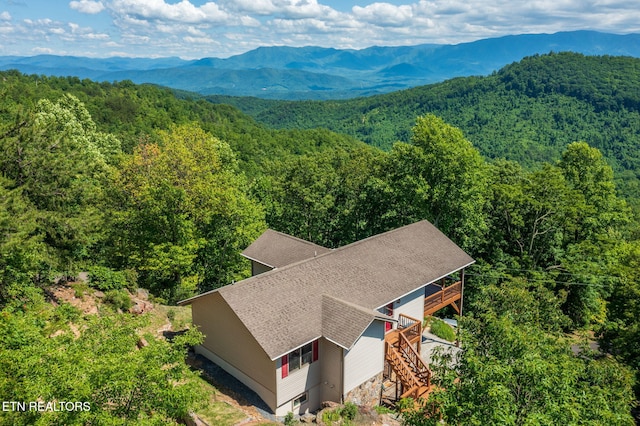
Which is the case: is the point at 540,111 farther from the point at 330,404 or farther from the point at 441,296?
the point at 330,404

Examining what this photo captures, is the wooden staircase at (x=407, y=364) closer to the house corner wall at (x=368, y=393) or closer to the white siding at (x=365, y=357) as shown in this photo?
the white siding at (x=365, y=357)

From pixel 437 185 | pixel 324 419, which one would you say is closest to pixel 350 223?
pixel 437 185

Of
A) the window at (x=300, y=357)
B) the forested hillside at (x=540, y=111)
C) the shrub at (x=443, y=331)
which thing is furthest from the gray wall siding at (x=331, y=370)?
the forested hillside at (x=540, y=111)

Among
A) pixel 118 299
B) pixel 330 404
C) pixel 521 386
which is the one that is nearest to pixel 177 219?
pixel 118 299

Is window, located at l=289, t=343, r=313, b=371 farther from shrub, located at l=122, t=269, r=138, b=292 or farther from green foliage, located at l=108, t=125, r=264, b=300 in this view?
shrub, located at l=122, t=269, r=138, b=292

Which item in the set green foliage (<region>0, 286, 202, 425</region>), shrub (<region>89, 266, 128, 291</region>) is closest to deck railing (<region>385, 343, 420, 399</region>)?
green foliage (<region>0, 286, 202, 425</region>)
